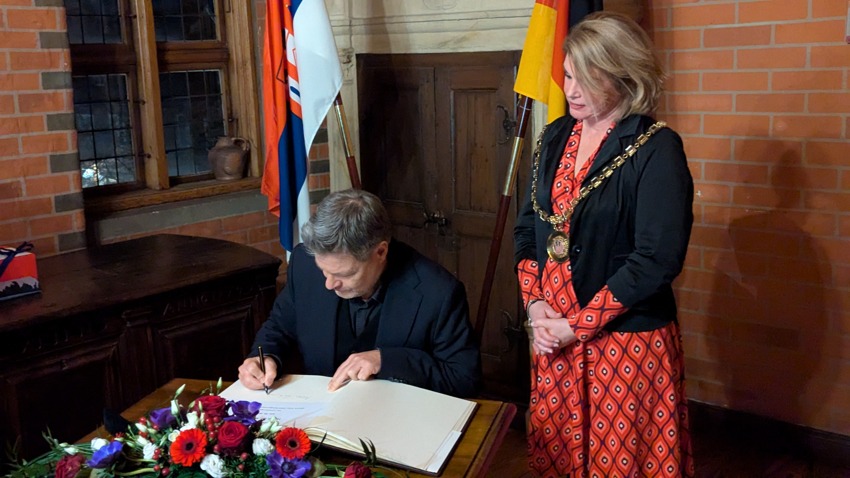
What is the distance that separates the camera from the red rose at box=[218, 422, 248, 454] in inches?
52.6

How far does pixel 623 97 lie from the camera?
1970 millimetres

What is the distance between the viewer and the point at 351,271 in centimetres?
191

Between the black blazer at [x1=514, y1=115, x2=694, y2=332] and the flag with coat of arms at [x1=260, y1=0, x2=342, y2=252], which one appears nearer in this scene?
the black blazer at [x1=514, y1=115, x2=694, y2=332]

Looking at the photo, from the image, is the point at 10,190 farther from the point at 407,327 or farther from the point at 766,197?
the point at 766,197

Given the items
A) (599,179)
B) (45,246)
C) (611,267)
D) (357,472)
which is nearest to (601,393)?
(611,267)

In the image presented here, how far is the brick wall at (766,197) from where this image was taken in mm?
2807

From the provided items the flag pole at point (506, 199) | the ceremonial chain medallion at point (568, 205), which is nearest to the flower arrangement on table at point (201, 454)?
the ceremonial chain medallion at point (568, 205)

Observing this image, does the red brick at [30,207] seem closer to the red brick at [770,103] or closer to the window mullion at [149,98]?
the window mullion at [149,98]

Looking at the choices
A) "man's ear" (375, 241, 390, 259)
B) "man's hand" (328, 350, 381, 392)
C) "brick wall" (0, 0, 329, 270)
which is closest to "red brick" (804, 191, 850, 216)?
"man's ear" (375, 241, 390, 259)

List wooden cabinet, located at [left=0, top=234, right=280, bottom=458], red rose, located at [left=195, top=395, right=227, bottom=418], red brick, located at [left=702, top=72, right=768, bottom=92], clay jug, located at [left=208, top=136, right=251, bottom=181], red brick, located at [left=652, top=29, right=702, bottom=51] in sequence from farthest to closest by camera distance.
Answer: clay jug, located at [left=208, top=136, right=251, bottom=181] → red brick, located at [left=652, top=29, right=702, bottom=51] → red brick, located at [left=702, top=72, right=768, bottom=92] → wooden cabinet, located at [left=0, top=234, right=280, bottom=458] → red rose, located at [left=195, top=395, right=227, bottom=418]

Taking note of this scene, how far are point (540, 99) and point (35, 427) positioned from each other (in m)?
1.78

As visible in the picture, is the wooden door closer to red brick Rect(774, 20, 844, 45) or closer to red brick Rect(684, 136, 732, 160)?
red brick Rect(684, 136, 732, 160)

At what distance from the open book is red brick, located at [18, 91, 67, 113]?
1.53m

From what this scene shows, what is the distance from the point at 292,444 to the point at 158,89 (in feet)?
7.71
